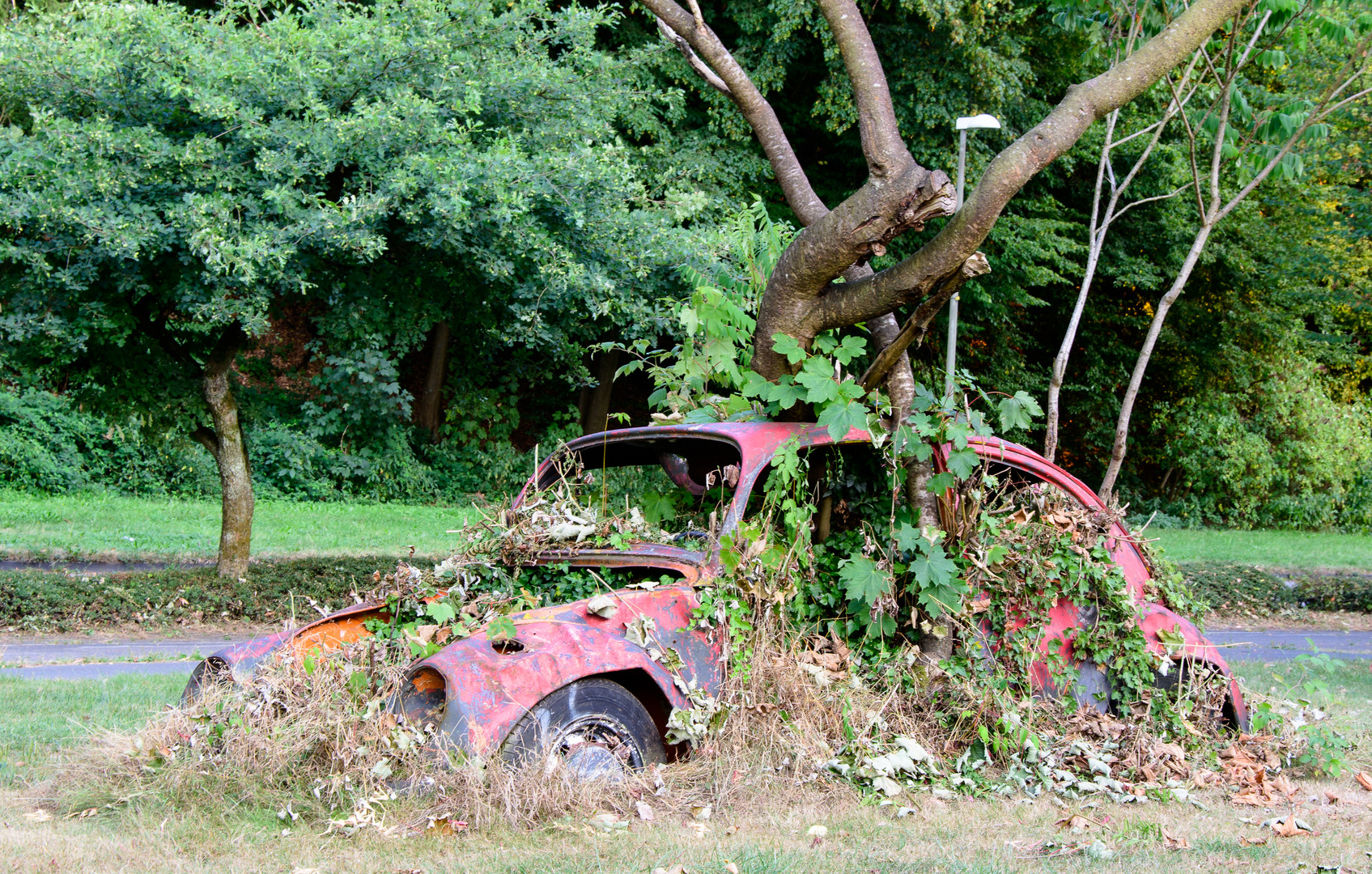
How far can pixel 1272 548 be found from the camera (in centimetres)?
2039

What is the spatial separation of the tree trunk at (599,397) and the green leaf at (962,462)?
18754 millimetres

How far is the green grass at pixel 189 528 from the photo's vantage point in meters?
14.4

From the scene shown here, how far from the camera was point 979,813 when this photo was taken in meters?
4.68

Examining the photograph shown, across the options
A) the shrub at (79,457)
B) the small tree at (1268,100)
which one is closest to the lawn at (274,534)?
the shrub at (79,457)

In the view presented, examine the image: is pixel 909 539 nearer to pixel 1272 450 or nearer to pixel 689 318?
pixel 689 318

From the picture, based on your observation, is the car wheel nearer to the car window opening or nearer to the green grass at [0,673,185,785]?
the car window opening

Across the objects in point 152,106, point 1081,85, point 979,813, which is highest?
point 152,106

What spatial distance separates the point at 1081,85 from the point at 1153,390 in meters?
23.7

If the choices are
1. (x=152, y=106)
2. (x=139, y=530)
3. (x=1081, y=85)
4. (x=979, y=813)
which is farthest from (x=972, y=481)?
(x=139, y=530)

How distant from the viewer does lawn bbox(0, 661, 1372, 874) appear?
3834mm

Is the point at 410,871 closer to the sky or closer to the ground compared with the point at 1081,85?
closer to the ground

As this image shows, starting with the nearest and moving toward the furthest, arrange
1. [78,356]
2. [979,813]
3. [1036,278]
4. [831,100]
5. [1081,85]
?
[979,813] → [1081,85] → [78,356] → [831,100] → [1036,278]

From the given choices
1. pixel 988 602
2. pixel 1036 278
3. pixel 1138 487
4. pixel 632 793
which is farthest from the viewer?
pixel 1138 487

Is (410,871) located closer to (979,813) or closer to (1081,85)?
(979,813)
